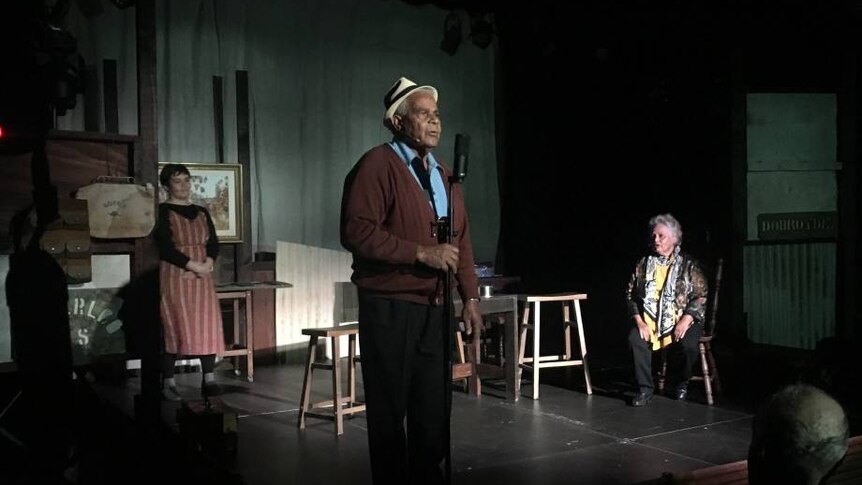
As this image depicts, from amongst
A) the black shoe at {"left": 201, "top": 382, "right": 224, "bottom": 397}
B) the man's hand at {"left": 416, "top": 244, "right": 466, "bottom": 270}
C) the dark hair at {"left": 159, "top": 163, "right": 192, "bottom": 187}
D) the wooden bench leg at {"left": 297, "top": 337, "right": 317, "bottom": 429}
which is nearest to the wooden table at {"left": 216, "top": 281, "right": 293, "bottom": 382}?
the black shoe at {"left": 201, "top": 382, "right": 224, "bottom": 397}

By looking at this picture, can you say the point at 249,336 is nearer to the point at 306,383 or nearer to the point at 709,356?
the point at 306,383

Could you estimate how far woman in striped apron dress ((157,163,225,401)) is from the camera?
5.85 m

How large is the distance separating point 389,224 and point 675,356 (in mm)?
3237

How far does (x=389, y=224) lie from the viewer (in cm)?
309

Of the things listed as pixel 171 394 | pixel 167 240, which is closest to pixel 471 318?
pixel 167 240

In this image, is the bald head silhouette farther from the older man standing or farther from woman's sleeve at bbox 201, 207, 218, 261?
woman's sleeve at bbox 201, 207, 218, 261

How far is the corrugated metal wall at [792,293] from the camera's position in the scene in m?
6.44

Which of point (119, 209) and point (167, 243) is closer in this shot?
point (119, 209)

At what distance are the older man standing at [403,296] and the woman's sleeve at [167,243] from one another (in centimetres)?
304

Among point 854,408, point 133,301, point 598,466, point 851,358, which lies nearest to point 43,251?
point 133,301

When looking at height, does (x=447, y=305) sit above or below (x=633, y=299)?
above

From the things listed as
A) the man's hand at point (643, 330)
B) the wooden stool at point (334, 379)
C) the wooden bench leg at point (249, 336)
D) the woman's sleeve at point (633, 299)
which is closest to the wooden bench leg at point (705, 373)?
the man's hand at point (643, 330)

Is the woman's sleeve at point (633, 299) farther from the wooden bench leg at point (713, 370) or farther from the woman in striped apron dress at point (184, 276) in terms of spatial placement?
the woman in striped apron dress at point (184, 276)

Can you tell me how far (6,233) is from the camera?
4.02 metres
